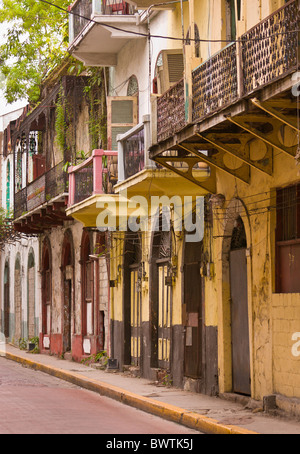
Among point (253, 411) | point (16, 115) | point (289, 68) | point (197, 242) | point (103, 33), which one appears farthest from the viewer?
point (16, 115)

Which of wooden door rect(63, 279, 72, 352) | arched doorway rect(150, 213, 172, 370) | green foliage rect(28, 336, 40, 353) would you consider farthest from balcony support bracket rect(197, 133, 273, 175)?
green foliage rect(28, 336, 40, 353)

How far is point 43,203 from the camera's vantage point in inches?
1043

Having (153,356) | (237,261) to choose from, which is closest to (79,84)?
(153,356)

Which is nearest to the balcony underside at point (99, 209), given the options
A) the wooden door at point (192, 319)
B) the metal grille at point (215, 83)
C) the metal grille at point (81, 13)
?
the wooden door at point (192, 319)

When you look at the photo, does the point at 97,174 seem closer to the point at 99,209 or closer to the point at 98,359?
the point at 99,209

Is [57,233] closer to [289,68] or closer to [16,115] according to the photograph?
[16,115]

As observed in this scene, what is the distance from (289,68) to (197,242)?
6.61 meters

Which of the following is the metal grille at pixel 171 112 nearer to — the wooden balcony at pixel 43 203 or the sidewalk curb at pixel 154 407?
the sidewalk curb at pixel 154 407

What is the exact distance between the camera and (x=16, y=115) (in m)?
39.0

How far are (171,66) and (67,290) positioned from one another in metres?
12.4

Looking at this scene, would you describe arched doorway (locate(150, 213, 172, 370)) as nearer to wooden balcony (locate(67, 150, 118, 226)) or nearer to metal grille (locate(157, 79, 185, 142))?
wooden balcony (locate(67, 150, 118, 226))

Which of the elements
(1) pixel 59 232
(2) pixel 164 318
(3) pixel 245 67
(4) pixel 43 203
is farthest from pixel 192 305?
(1) pixel 59 232

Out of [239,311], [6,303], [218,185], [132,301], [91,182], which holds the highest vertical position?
[91,182]

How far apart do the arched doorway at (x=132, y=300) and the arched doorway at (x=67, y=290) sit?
5.93 metres
